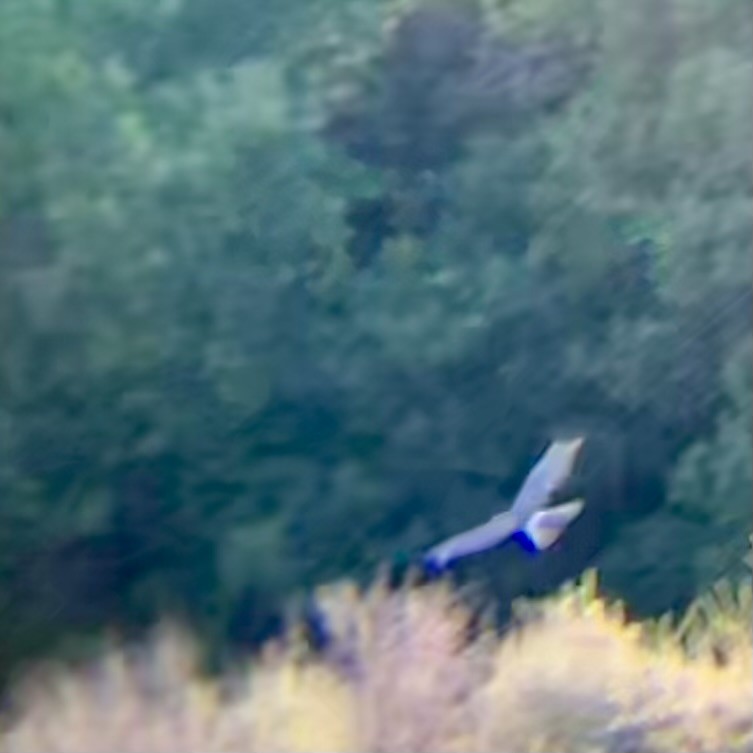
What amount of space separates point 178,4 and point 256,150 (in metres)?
0.95

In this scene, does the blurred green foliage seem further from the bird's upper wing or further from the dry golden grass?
the dry golden grass

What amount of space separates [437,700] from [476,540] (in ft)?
15.5

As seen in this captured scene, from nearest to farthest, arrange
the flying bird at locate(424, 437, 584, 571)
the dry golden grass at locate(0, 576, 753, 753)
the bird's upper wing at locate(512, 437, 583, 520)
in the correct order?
the dry golden grass at locate(0, 576, 753, 753) → the flying bird at locate(424, 437, 584, 571) → the bird's upper wing at locate(512, 437, 583, 520)

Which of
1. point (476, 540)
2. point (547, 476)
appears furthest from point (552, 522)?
point (476, 540)

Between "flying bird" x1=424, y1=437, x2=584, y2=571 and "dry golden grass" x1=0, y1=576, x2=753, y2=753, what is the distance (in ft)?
10.3

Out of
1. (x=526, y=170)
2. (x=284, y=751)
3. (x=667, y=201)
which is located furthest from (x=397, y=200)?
(x=284, y=751)

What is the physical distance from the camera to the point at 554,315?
13.4 m

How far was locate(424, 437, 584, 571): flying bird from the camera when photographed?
12.9m

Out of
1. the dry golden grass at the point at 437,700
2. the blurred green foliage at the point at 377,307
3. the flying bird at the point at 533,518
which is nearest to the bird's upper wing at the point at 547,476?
the flying bird at the point at 533,518

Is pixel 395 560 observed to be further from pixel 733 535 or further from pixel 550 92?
pixel 550 92

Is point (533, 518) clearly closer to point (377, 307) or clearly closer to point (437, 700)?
point (377, 307)

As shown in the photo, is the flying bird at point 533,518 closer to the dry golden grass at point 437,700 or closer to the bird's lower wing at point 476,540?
the bird's lower wing at point 476,540

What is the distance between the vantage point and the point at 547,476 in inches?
521

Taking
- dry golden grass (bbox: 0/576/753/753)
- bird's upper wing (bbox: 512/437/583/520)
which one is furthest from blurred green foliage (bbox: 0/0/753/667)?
dry golden grass (bbox: 0/576/753/753)
